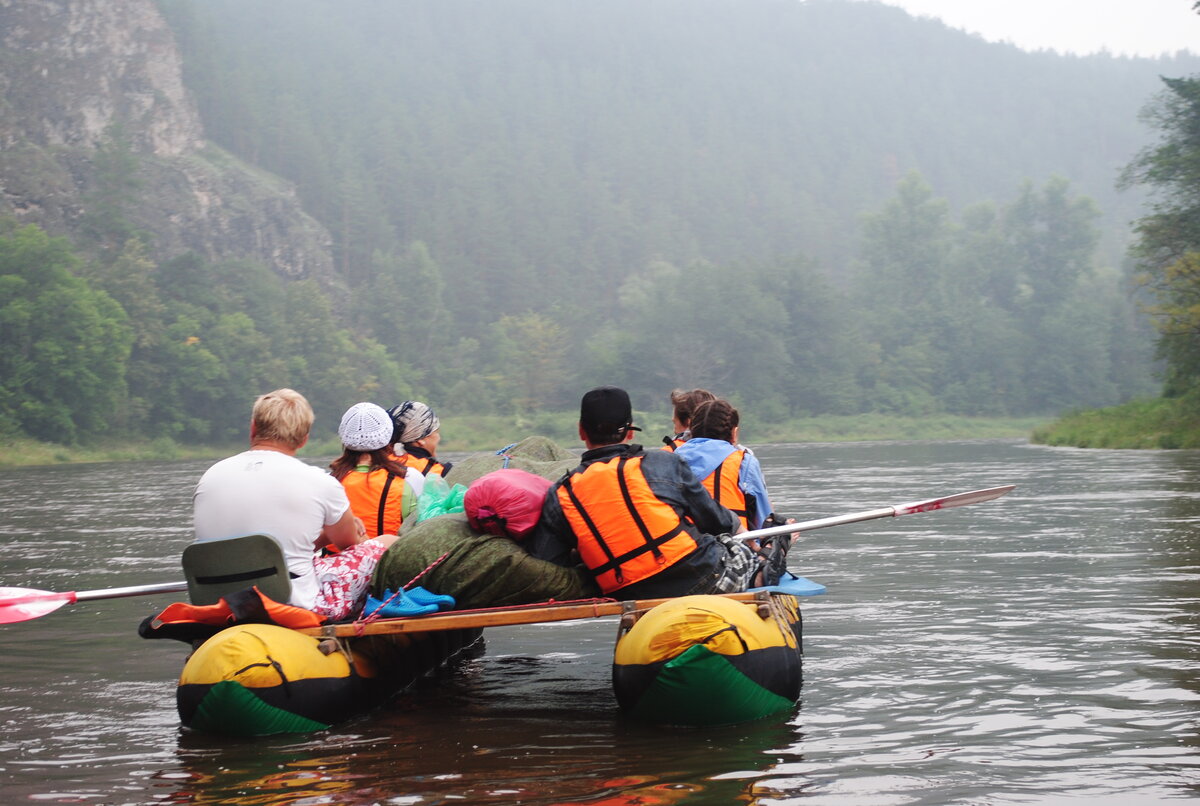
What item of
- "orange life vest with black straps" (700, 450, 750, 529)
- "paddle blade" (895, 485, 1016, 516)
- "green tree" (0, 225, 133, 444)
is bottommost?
"paddle blade" (895, 485, 1016, 516)

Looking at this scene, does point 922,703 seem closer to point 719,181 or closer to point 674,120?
point 719,181

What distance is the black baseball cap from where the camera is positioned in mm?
6254

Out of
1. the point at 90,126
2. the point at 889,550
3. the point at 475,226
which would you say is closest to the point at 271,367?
the point at 90,126

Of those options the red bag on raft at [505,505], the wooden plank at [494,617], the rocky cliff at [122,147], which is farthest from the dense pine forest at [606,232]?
the wooden plank at [494,617]

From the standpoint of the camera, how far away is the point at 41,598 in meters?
6.79

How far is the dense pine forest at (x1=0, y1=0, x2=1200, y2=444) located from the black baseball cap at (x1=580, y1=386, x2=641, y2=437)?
34386 mm

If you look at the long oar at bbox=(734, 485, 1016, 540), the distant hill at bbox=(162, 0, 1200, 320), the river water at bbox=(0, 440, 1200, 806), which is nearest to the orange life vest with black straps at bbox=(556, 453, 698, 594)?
the long oar at bbox=(734, 485, 1016, 540)

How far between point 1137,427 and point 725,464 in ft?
113

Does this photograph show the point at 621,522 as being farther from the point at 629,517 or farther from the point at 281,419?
the point at 281,419

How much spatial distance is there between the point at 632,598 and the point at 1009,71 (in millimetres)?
204392

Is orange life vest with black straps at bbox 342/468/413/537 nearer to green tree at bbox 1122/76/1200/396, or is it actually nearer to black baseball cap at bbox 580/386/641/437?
black baseball cap at bbox 580/386/641/437

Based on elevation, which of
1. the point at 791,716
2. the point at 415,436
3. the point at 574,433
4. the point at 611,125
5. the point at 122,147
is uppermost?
the point at 611,125

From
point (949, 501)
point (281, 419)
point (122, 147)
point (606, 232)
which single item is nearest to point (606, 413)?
point (281, 419)

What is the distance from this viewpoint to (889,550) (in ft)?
47.5
